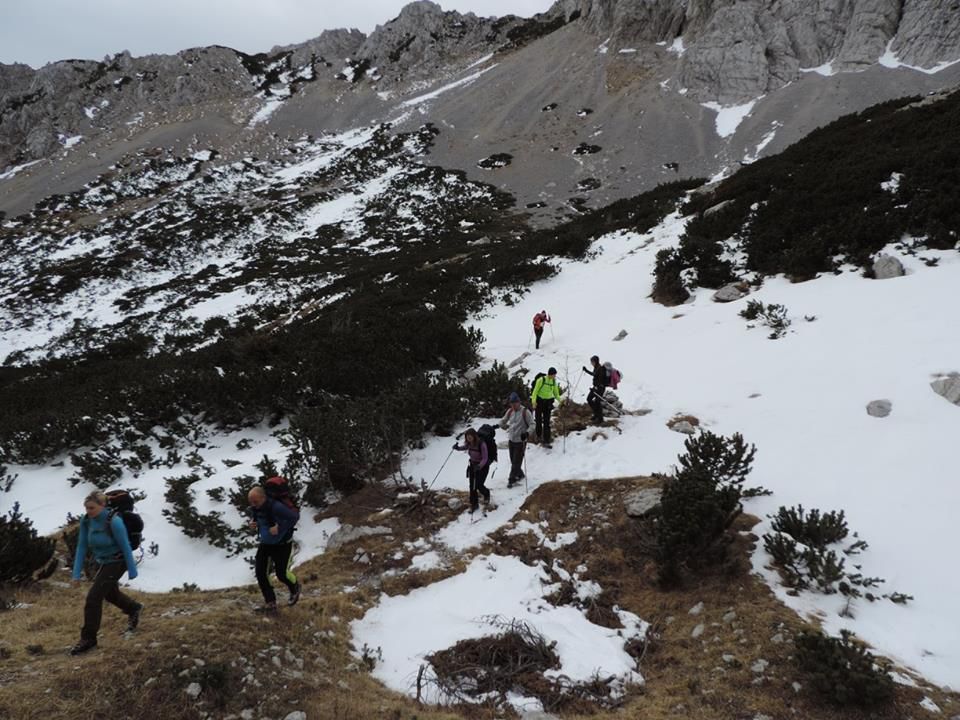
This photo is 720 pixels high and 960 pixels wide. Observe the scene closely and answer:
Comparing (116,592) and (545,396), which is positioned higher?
(545,396)

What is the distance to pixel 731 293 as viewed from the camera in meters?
11.9

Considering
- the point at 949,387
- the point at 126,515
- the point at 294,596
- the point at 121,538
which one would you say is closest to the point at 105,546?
the point at 121,538

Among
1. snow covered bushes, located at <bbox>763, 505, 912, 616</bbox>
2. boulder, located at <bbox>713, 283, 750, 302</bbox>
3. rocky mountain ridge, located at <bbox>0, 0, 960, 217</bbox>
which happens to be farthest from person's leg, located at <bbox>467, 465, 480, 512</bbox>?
rocky mountain ridge, located at <bbox>0, 0, 960, 217</bbox>

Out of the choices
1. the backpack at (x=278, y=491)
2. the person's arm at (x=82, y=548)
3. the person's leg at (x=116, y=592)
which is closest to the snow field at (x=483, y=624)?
the backpack at (x=278, y=491)

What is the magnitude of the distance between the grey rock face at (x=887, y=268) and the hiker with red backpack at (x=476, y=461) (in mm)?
9011

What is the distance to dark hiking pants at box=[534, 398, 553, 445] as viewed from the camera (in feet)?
26.3

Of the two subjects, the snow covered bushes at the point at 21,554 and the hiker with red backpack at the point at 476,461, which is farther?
the hiker with red backpack at the point at 476,461

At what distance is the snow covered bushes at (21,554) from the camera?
5.66 m

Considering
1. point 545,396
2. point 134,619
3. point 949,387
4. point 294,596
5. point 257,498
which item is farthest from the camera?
point 545,396

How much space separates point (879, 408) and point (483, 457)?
5.35 m

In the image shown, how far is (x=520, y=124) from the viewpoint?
2393 inches

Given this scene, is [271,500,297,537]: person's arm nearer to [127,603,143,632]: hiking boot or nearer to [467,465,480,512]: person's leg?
[127,603,143,632]: hiking boot

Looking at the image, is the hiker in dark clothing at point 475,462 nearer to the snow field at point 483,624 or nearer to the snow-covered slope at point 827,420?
the snow-covered slope at point 827,420

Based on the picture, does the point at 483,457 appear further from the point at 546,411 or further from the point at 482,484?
the point at 546,411
